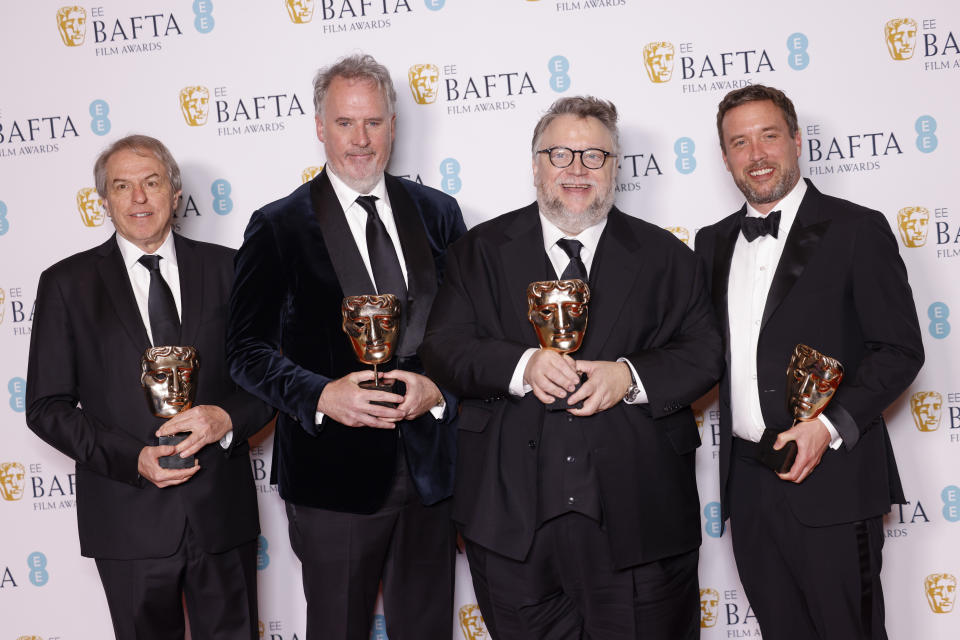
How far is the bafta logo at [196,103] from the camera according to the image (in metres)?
3.78

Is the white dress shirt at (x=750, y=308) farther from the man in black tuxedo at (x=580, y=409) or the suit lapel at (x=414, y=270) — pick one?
the suit lapel at (x=414, y=270)

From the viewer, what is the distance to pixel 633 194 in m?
3.73

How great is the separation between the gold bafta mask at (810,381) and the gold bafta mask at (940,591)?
1.65 meters

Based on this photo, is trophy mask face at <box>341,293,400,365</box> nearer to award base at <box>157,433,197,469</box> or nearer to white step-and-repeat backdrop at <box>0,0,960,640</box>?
award base at <box>157,433,197,469</box>

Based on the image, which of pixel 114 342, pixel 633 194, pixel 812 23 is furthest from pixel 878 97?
pixel 114 342

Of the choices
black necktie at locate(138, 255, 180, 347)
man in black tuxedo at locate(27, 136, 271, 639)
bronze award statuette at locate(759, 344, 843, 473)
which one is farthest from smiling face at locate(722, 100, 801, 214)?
black necktie at locate(138, 255, 180, 347)

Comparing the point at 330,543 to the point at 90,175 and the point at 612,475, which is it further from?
the point at 90,175

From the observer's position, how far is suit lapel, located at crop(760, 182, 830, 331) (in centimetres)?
275

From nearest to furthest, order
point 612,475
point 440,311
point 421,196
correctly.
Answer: point 612,475 < point 440,311 < point 421,196

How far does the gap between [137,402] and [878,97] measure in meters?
3.18

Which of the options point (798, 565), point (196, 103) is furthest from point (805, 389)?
point (196, 103)

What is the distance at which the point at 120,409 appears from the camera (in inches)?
115

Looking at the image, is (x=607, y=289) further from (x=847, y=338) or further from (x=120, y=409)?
(x=120, y=409)

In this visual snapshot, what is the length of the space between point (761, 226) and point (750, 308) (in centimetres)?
28
